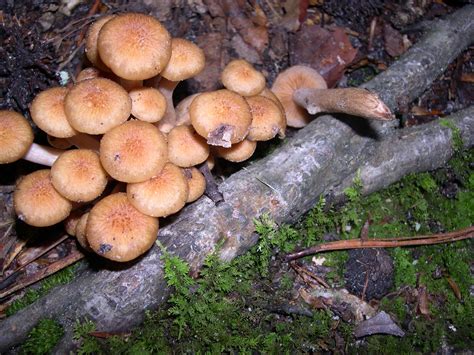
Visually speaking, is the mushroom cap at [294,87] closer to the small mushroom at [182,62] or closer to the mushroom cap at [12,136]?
the small mushroom at [182,62]

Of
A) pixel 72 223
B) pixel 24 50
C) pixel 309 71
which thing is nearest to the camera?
pixel 72 223

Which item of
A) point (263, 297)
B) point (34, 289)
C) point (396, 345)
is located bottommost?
point (396, 345)

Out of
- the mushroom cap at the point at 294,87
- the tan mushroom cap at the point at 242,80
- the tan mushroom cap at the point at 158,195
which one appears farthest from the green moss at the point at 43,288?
the mushroom cap at the point at 294,87

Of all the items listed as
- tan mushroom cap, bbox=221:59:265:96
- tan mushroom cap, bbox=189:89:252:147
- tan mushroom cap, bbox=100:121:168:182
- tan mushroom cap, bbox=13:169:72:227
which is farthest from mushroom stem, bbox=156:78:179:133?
tan mushroom cap, bbox=13:169:72:227

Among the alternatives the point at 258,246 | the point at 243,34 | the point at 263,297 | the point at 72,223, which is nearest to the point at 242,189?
the point at 258,246

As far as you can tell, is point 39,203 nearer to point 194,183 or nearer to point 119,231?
point 119,231

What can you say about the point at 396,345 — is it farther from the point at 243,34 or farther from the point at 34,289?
the point at 243,34

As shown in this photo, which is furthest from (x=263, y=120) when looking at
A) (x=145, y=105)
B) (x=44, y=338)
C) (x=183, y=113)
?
(x=44, y=338)
